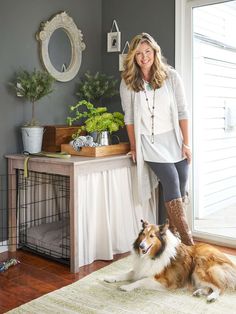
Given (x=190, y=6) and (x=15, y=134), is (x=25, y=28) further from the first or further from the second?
(x=190, y=6)

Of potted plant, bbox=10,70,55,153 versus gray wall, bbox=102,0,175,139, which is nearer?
potted plant, bbox=10,70,55,153

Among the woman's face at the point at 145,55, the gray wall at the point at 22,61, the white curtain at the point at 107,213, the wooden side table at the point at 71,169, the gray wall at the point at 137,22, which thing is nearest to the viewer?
the wooden side table at the point at 71,169

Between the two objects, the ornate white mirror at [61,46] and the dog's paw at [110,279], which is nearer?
the dog's paw at [110,279]

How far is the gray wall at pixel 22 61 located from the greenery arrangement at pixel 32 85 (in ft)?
0.27

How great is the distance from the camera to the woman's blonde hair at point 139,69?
9.73 ft

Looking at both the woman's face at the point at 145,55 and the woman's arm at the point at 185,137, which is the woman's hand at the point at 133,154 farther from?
the woman's face at the point at 145,55

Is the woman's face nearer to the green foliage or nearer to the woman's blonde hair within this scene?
the woman's blonde hair

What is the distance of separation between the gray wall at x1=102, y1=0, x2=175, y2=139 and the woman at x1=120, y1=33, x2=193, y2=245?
1.44 ft

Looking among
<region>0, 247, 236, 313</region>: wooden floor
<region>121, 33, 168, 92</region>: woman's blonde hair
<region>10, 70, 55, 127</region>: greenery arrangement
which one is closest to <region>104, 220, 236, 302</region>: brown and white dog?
<region>0, 247, 236, 313</region>: wooden floor

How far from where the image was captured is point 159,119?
3074mm

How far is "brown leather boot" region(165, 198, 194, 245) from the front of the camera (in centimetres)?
298

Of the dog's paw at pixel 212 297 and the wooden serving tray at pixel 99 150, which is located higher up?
the wooden serving tray at pixel 99 150

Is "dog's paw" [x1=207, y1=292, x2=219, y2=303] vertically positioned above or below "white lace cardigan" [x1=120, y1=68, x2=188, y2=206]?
below

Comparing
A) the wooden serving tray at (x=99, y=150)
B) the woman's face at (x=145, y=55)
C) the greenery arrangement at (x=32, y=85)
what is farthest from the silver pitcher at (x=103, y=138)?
the woman's face at (x=145, y=55)
